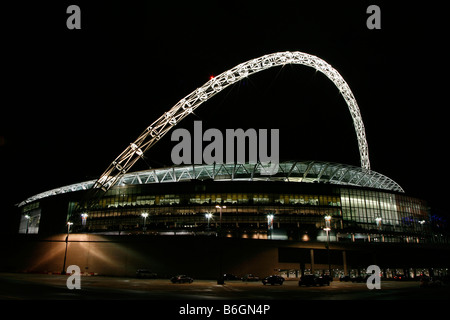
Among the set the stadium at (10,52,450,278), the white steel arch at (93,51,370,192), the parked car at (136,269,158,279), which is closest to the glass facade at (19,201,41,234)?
the stadium at (10,52,450,278)

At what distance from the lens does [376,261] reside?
6825 cm

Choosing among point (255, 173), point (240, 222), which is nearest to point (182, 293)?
point (240, 222)

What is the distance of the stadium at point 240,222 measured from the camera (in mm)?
57281

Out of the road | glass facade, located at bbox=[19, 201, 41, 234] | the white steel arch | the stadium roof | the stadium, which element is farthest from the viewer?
glass facade, located at bbox=[19, 201, 41, 234]

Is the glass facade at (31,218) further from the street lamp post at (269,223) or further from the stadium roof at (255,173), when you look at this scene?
the street lamp post at (269,223)

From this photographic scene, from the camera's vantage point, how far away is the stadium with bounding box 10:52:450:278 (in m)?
57.3

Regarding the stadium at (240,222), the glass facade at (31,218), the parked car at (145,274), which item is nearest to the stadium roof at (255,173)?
the stadium at (240,222)

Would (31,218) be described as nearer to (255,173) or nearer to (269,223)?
(255,173)

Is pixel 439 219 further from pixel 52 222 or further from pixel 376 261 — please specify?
pixel 52 222

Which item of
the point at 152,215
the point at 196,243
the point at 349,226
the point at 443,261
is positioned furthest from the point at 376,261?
the point at 152,215

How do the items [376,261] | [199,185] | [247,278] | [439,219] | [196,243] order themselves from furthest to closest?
[439,219]
[199,185]
[376,261]
[196,243]
[247,278]

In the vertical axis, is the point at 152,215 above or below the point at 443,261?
above

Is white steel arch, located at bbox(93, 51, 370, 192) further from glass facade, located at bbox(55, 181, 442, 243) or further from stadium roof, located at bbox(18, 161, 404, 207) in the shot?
stadium roof, located at bbox(18, 161, 404, 207)

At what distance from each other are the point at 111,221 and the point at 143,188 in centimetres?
1063
